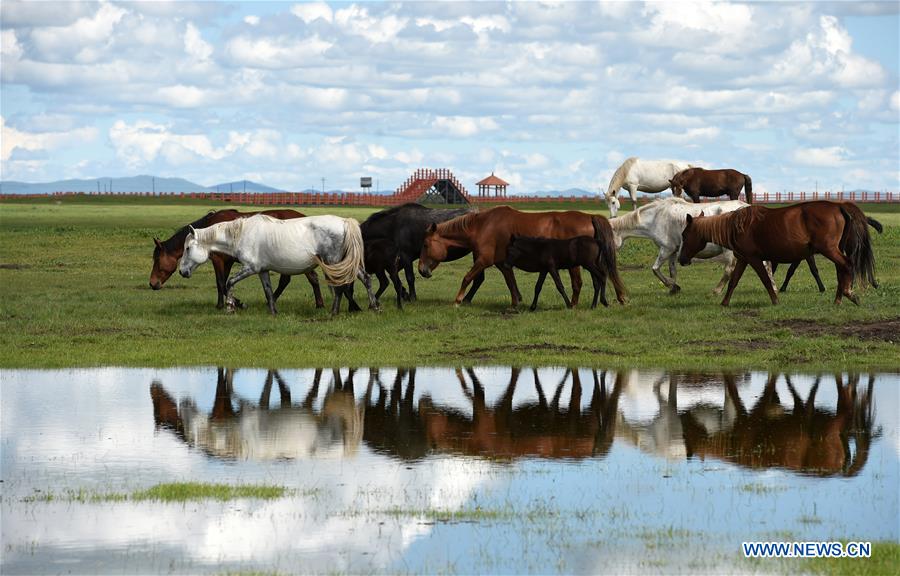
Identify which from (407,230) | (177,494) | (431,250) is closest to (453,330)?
(431,250)

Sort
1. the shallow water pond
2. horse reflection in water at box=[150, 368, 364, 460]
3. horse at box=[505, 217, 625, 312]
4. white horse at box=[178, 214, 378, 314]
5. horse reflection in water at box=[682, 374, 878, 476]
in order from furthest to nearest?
horse at box=[505, 217, 625, 312] → white horse at box=[178, 214, 378, 314] → horse reflection in water at box=[150, 368, 364, 460] → horse reflection in water at box=[682, 374, 878, 476] → the shallow water pond

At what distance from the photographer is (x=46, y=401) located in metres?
13.7

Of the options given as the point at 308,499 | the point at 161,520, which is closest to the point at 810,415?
the point at 308,499

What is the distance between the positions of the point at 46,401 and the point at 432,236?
10.1 metres

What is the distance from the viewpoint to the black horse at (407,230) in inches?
900

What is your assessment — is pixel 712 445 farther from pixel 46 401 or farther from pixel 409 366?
pixel 46 401

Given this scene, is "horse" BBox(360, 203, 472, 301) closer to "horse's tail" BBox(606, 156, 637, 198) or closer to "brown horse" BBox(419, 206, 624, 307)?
"brown horse" BBox(419, 206, 624, 307)

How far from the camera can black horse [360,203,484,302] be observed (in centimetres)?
2286

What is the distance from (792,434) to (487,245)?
1120 centimetres

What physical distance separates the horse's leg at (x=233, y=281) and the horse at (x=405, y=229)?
249 cm

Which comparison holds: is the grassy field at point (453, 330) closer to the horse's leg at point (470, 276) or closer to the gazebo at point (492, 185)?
the horse's leg at point (470, 276)

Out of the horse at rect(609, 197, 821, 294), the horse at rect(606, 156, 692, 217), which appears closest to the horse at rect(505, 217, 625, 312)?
the horse at rect(609, 197, 821, 294)

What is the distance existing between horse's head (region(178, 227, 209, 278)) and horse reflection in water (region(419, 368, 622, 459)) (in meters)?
8.91

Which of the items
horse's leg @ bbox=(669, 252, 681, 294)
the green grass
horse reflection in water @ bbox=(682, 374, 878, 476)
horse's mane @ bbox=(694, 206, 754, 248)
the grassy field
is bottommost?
the grassy field
